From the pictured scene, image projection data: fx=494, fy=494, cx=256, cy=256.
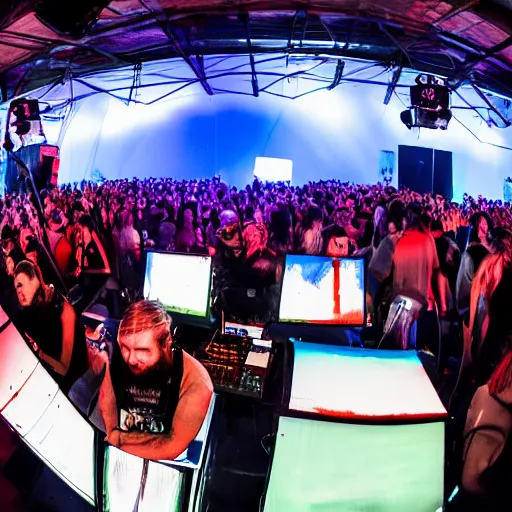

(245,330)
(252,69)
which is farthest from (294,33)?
(245,330)

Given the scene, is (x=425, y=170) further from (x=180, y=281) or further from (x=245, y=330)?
(x=180, y=281)

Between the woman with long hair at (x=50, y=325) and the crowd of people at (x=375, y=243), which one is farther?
the woman with long hair at (x=50, y=325)

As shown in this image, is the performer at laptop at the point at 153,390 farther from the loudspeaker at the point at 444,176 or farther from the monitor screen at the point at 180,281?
the loudspeaker at the point at 444,176

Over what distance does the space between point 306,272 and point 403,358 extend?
66 centimetres

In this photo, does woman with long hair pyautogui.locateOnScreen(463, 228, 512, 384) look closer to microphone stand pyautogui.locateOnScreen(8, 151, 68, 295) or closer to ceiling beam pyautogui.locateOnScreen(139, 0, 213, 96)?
ceiling beam pyautogui.locateOnScreen(139, 0, 213, 96)

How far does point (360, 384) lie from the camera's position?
242 centimetres

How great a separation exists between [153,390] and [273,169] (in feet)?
4.19

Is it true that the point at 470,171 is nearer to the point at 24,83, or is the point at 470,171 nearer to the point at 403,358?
the point at 403,358

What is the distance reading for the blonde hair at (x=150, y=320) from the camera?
254 centimetres

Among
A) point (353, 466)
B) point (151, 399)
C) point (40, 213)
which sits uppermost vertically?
point (40, 213)

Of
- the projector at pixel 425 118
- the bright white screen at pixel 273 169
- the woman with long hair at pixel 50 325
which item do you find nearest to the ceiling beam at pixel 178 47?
the bright white screen at pixel 273 169

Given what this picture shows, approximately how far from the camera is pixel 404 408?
2381mm

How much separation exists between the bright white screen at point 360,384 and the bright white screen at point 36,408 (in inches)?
51.6

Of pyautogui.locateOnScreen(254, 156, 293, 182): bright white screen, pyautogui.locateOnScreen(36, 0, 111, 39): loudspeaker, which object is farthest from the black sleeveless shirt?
pyautogui.locateOnScreen(36, 0, 111, 39): loudspeaker
